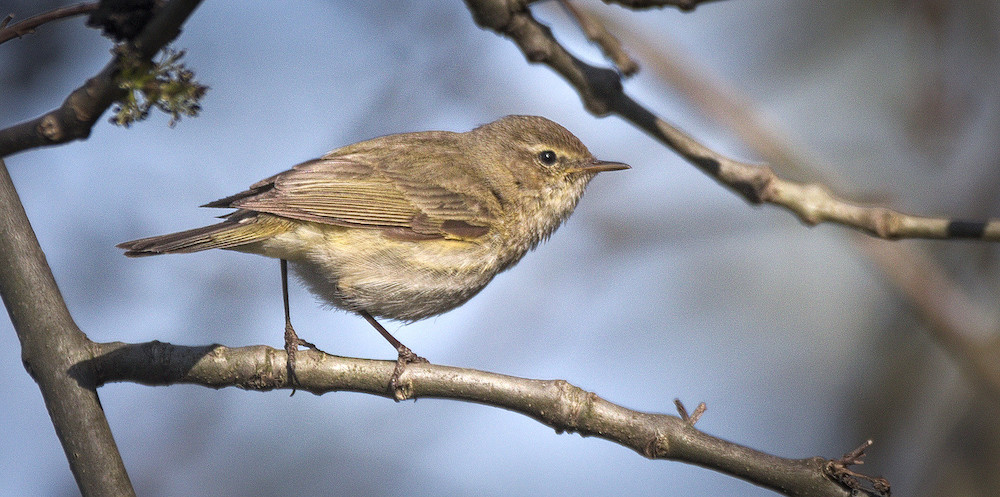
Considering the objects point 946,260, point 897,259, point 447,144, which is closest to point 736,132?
point 897,259

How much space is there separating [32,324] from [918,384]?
21.6 ft

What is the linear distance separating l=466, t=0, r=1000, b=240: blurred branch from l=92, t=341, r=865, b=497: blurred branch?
907 millimetres

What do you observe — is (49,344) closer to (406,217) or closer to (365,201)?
(365,201)

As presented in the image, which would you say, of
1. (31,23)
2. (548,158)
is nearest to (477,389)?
(31,23)

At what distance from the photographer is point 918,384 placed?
6.77 meters

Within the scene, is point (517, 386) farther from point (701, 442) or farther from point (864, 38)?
point (864, 38)

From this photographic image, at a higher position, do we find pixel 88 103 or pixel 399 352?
pixel 399 352

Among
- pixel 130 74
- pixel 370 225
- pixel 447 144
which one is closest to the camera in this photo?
pixel 130 74

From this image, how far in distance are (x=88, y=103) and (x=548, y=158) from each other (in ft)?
10.8

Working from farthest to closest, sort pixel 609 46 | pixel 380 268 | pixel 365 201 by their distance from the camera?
pixel 365 201 → pixel 380 268 → pixel 609 46

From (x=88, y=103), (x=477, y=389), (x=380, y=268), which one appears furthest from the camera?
(x=380, y=268)

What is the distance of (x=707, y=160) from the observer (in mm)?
3117

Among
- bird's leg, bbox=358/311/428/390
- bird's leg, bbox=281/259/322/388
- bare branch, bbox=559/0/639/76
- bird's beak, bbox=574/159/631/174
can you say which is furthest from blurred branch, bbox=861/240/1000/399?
bird's leg, bbox=281/259/322/388

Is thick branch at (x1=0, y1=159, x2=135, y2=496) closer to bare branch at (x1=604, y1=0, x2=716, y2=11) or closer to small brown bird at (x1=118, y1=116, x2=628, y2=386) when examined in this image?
small brown bird at (x1=118, y1=116, x2=628, y2=386)
